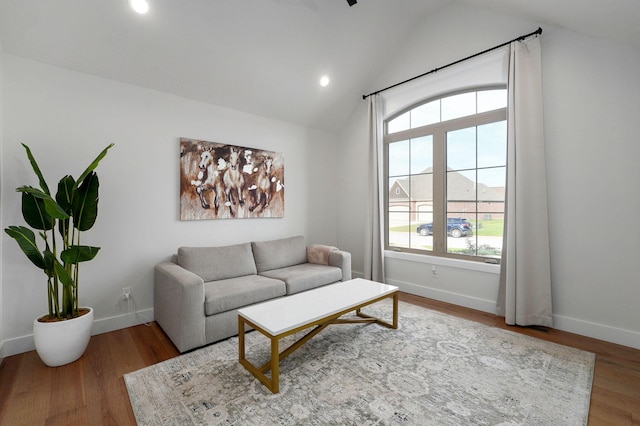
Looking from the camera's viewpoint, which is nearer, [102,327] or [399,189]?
[102,327]

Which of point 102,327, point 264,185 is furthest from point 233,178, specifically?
point 102,327

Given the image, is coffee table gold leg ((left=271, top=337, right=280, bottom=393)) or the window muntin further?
the window muntin

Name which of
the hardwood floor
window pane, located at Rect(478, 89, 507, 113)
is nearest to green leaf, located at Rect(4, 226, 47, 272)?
the hardwood floor

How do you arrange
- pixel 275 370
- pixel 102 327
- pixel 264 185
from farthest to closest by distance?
pixel 264 185
pixel 102 327
pixel 275 370

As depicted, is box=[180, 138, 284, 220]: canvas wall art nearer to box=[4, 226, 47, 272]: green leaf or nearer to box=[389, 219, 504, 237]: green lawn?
box=[4, 226, 47, 272]: green leaf

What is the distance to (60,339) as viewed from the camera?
2.14 metres

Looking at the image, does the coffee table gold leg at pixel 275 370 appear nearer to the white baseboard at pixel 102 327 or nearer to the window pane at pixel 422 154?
the white baseboard at pixel 102 327

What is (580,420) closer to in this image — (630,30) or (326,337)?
(326,337)

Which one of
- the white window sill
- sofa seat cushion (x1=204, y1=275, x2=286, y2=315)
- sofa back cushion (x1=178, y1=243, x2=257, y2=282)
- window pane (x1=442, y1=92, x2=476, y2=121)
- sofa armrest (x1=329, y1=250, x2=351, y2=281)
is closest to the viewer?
sofa seat cushion (x1=204, y1=275, x2=286, y2=315)

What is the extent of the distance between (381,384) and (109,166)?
310 cm

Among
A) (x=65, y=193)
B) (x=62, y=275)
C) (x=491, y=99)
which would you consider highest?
(x=491, y=99)

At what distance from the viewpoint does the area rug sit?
168cm

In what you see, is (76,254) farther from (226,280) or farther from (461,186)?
(461,186)

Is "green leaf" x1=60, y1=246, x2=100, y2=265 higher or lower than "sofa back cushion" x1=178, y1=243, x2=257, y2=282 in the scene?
higher
